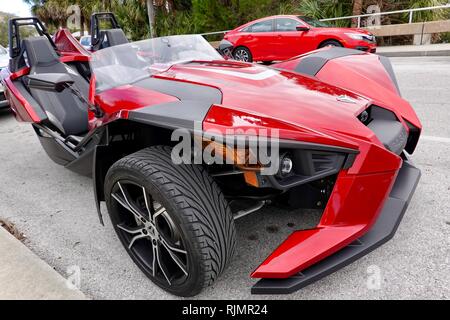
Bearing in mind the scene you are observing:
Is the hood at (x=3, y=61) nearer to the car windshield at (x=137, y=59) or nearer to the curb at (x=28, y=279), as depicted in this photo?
the car windshield at (x=137, y=59)

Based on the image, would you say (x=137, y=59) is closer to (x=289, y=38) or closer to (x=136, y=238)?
(x=136, y=238)

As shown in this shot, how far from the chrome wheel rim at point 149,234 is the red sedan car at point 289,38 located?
8329mm

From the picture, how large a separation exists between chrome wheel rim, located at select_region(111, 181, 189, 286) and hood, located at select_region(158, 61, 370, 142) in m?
0.69

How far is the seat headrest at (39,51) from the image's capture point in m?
4.00

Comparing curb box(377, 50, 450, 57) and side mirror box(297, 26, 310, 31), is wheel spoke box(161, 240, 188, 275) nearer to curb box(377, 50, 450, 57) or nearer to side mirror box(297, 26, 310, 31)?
side mirror box(297, 26, 310, 31)

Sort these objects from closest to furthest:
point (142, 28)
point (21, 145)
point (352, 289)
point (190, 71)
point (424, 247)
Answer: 1. point (352, 289)
2. point (424, 247)
3. point (190, 71)
4. point (21, 145)
5. point (142, 28)

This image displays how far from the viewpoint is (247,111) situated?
5.81 ft

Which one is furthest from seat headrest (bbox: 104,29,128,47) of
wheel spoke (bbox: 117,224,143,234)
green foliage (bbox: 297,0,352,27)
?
green foliage (bbox: 297,0,352,27)

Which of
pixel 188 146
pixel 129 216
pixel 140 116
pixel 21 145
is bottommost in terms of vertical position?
pixel 21 145

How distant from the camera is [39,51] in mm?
4051

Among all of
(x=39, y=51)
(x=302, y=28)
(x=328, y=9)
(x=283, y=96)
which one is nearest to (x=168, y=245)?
(x=283, y=96)

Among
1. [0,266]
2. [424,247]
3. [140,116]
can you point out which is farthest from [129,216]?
[424,247]
